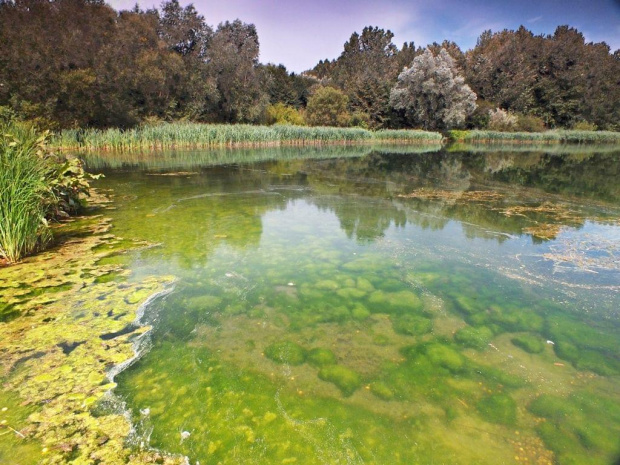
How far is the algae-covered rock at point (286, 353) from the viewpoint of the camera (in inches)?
90.0

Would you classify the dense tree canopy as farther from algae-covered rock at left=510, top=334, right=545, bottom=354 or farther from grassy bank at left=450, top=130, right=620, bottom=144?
algae-covered rock at left=510, top=334, right=545, bottom=354

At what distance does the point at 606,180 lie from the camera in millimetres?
10742

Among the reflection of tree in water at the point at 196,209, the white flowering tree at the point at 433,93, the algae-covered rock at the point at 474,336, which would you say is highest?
the white flowering tree at the point at 433,93

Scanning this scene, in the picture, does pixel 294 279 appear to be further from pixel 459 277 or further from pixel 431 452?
pixel 431 452

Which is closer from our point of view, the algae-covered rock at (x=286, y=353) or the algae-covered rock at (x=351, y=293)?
the algae-covered rock at (x=286, y=353)

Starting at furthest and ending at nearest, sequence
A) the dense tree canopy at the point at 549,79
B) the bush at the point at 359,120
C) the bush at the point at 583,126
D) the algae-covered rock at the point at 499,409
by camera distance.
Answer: the dense tree canopy at the point at 549,79
the bush at the point at 583,126
the bush at the point at 359,120
the algae-covered rock at the point at 499,409

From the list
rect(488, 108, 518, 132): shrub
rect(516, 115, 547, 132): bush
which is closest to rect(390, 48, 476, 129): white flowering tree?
rect(488, 108, 518, 132): shrub

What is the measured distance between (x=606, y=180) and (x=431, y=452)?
1268cm

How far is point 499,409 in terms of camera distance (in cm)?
192

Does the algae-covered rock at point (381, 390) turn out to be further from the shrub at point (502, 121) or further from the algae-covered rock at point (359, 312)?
the shrub at point (502, 121)

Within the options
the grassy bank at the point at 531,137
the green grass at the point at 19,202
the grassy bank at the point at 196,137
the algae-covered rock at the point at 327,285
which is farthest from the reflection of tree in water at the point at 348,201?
the grassy bank at the point at 531,137

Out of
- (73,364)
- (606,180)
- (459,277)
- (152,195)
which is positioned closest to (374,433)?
(73,364)

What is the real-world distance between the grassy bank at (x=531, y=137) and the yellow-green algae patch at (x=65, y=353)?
37711 mm

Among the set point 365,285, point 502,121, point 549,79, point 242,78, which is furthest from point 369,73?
point 365,285
